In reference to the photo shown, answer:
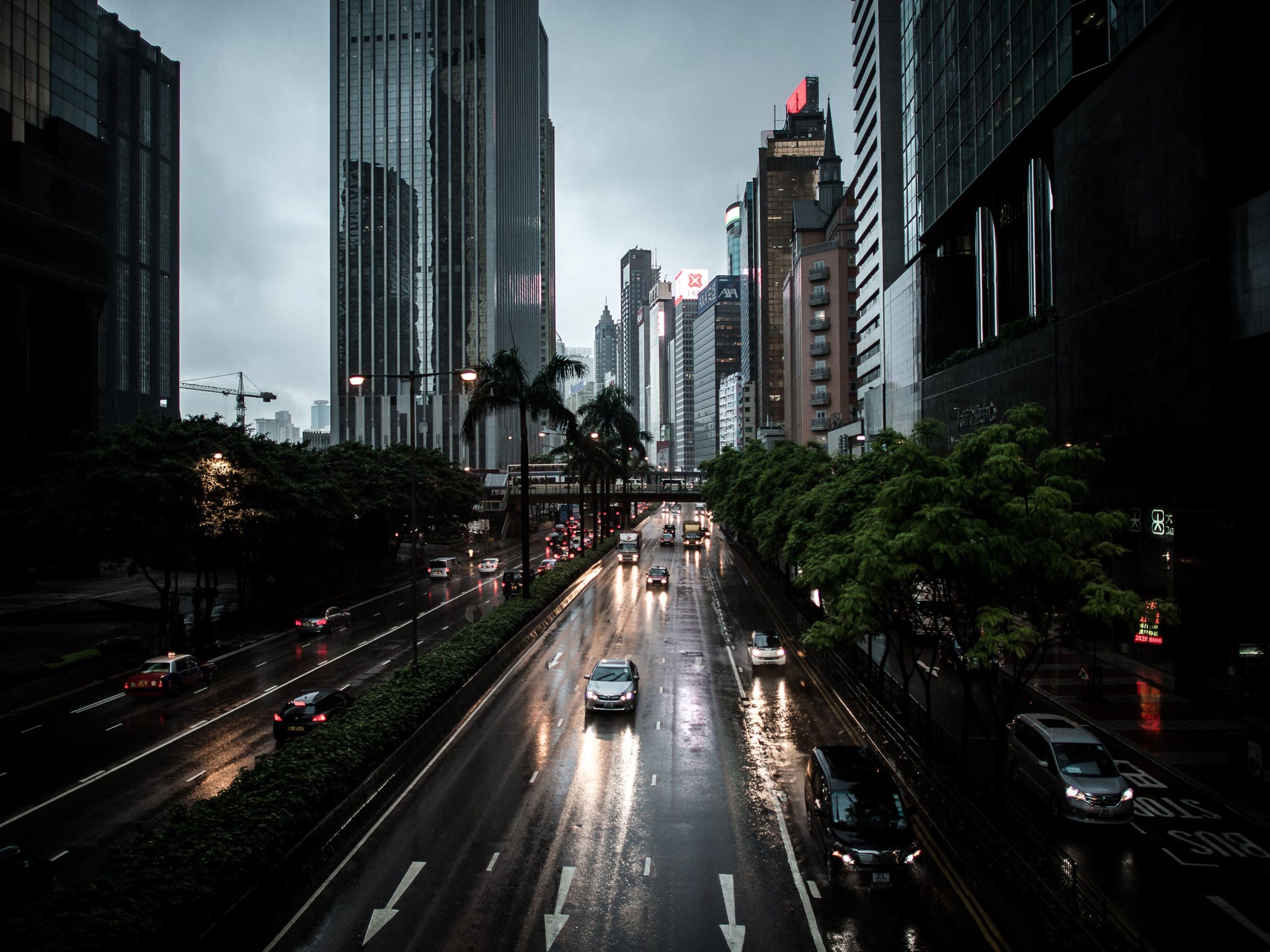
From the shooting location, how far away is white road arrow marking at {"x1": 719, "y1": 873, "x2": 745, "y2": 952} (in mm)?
12039

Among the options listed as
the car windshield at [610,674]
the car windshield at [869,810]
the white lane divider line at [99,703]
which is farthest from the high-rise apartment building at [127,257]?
the car windshield at [869,810]

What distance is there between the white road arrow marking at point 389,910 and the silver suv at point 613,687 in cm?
1103

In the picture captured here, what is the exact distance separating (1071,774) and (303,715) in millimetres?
19256

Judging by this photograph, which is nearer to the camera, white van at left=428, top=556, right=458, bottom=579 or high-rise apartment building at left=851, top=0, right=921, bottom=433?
white van at left=428, top=556, right=458, bottom=579

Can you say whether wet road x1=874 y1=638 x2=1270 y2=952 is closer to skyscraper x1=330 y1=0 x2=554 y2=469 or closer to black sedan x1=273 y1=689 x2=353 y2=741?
black sedan x1=273 y1=689 x2=353 y2=741

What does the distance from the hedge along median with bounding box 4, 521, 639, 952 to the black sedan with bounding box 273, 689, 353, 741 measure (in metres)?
1.54

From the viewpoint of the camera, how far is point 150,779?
770 inches

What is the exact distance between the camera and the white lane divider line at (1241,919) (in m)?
12.4

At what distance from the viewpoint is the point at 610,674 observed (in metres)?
26.2

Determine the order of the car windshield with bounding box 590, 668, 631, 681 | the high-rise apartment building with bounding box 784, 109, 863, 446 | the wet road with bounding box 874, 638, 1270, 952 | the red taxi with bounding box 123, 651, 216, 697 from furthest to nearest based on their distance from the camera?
the high-rise apartment building with bounding box 784, 109, 863, 446, the red taxi with bounding box 123, 651, 216, 697, the car windshield with bounding box 590, 668, 631, 681, the wet road with bounding box 874, 638, 1270, 952

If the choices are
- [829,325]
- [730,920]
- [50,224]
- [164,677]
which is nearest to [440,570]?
[50,224]

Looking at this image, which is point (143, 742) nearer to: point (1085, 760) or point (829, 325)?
point (1085, 760)

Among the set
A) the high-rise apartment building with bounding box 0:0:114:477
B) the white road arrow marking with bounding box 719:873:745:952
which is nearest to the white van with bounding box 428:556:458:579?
the high-rise apartment building with bounding box 0:0:114:477

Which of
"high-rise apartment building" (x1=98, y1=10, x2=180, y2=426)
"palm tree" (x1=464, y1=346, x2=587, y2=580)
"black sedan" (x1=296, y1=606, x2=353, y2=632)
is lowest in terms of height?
"black sedan" (x1=296, y1=606, x2=353, y2=632)
